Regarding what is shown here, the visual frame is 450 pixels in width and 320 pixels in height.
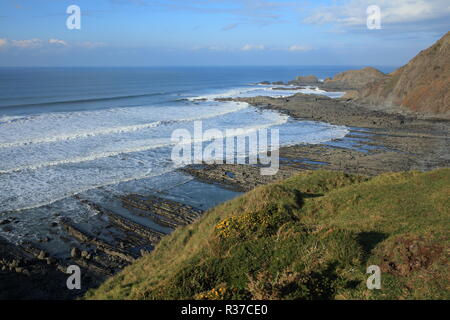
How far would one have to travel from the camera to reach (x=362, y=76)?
13325cm

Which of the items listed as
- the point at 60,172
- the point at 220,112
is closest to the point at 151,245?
the point at 60,172

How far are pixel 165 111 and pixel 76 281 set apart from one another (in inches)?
1999

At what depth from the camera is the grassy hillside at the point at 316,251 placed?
8.51m

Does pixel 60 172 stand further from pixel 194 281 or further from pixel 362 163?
pixel 362 163

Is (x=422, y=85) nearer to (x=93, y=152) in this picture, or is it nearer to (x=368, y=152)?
(x=368, y=152)

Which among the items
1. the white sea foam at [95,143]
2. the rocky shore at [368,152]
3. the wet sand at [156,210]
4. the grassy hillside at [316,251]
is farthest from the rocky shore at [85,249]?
the rocky shore at [368,152]
